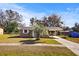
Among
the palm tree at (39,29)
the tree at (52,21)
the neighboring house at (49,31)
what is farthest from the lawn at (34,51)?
the palm tree at (39,29)

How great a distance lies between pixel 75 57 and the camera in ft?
31.7

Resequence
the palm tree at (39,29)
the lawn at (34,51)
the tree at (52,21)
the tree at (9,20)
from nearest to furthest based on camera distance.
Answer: the lawn at (34,51) < the tree at (9,20) < the tree at (52,21) < the palm tree at (39,29)

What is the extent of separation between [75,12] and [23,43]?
3.08 metres

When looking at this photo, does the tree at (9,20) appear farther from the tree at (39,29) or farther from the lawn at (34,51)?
the tree at (39,29)

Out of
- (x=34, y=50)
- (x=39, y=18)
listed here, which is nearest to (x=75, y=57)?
(x=34, y=50)

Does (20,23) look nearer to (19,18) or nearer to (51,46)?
(19,18)

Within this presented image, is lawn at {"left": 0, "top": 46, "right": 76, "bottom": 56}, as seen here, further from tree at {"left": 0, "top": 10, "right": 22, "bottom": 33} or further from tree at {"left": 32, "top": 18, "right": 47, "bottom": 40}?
tree at {"left": 32, "top": 18, "right": 47, "bottom": 40}

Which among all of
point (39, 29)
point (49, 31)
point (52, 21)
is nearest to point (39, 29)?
point (39, 29)

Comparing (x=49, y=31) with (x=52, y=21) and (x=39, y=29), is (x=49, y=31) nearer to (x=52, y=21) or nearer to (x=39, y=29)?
(x=52, y=21)

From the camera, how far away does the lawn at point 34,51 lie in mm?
10297

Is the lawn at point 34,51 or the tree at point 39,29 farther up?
the tree at point 39,29

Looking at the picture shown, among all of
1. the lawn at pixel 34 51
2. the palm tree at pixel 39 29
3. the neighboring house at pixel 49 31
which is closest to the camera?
the lawn at pixel 34 51

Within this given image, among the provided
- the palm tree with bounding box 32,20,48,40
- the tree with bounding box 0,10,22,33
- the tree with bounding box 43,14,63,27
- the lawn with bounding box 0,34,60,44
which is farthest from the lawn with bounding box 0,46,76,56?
the palm tree with bounding box 32,20,48,40

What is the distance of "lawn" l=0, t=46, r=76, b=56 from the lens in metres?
10.3
